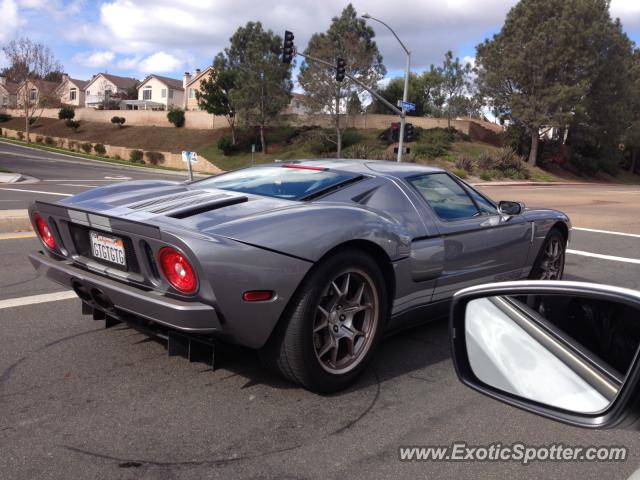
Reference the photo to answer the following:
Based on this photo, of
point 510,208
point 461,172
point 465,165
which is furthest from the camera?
point 465,165

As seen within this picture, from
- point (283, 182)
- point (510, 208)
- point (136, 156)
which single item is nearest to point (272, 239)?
point (283, 182)

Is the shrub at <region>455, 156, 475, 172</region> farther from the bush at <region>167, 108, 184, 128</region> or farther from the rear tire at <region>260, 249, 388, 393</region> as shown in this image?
the rear tire at <region>260, 249, 388, 393</region>

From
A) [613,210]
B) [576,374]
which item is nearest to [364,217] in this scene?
[576,374]

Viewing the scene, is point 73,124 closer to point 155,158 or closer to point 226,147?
point 155,158

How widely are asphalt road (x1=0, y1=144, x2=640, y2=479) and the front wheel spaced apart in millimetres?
1557

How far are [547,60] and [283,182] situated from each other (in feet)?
148

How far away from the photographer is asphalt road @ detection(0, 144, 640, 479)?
247cm

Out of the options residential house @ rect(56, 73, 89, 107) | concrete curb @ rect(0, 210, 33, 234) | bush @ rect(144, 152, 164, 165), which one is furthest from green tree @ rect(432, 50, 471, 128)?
residential house @ rect(56, 73, 89, 107)

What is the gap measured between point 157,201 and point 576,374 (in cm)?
260

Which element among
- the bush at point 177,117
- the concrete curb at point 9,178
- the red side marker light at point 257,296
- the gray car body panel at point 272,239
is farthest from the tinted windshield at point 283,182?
the bush at point 177,117

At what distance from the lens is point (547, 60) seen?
43.3 meters

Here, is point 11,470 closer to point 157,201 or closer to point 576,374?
point 157,201

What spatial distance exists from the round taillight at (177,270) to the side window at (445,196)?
1.88m

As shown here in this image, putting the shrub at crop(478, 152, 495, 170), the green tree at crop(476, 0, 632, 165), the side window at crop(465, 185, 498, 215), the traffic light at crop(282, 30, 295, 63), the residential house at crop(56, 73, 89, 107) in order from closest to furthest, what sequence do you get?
the side window at crop(465, 185, 498, 215), the traffic light at crop(282, 30, 295, 63), the shrub at crop(478, 152, 495, 170), the green tree at crop(476, 0, 632, 165), the residential house at crop(56, 73, 89, 107)
